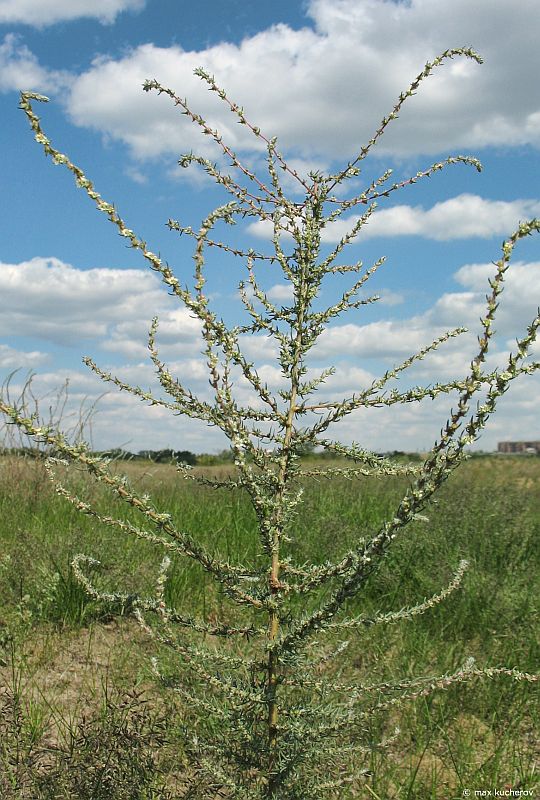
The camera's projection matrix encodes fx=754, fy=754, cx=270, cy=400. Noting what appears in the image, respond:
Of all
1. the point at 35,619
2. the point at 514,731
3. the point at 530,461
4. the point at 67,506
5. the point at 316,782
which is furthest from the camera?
the point at 530,461

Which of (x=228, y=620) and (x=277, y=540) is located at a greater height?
(x=277, y=540)

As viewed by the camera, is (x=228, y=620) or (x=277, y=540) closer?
(x=277, y=540)

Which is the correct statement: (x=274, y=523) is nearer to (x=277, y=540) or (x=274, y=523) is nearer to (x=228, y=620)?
(x=277, y=540)

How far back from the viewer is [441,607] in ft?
18.8

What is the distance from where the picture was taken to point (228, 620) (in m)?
5.68

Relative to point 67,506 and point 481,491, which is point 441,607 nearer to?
point 481,491

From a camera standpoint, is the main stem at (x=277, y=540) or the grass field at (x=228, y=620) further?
the grass field at (x=228, y=620)

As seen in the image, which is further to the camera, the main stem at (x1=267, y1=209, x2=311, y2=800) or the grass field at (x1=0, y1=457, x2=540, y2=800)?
the grass field at (x1=0, y1=457, x2=540, y2=800)

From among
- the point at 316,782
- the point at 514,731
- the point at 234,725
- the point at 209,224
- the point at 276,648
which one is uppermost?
the point at 209,224

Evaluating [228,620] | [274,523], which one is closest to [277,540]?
[274,523]

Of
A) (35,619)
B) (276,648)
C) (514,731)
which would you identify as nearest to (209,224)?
(276,648)

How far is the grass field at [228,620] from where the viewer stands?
3.40 m

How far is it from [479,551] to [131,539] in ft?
10.8

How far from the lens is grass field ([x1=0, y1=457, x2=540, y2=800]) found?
134 inches
